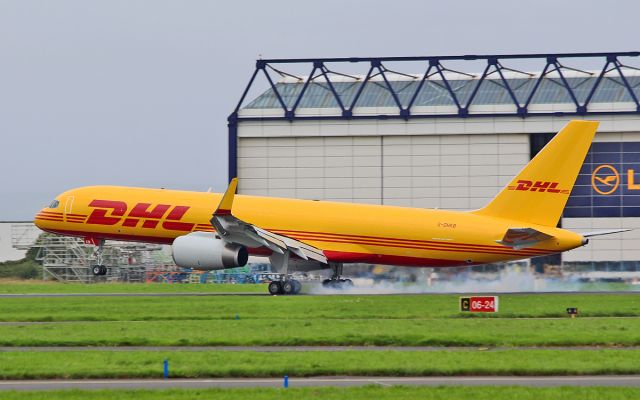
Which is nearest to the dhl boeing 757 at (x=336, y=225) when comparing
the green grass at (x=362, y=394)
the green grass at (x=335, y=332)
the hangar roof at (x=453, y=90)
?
the green grass at (x=335, y=332)

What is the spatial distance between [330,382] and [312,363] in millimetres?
2860

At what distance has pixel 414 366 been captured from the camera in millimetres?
28109

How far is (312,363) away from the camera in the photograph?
1140 inches

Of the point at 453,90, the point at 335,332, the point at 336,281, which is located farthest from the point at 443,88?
the point at 335,332

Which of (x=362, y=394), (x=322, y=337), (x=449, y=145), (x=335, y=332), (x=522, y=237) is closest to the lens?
(x=362, y=394)

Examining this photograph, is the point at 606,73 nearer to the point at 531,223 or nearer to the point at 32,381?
the point at 531,223

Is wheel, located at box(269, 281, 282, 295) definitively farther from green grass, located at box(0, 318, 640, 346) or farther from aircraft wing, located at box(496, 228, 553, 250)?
green grass, located at box(0, 318, 640, 346)

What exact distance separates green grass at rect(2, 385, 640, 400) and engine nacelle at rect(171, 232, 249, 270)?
35.2m

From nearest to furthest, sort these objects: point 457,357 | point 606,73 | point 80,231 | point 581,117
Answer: point 457,357
point 80,231
point 581,117
point 606,73

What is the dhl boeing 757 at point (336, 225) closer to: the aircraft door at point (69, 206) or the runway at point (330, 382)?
the aircraft door at point (69, 206)

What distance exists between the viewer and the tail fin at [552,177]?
193 feet

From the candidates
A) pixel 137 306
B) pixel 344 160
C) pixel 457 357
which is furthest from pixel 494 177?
pixel 457 357

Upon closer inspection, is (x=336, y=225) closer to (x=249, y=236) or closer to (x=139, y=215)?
(x=249, y=236)

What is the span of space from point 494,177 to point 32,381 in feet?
235
